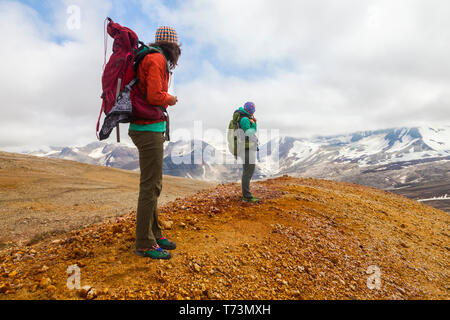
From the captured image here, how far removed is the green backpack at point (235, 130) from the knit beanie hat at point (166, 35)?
3.51 meters

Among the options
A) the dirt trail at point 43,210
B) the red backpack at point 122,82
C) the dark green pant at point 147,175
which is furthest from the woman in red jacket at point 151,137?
the dirt trail at point 43,210

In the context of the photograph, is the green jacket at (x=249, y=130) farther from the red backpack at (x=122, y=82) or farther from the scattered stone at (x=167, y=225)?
the red backpack at (x=122, y=82)

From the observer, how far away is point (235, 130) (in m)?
7.55

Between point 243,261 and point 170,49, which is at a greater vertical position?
point 170,49

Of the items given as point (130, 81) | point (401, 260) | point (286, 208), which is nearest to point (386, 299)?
point (401, 260)

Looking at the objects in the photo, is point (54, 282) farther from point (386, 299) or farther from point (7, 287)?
point (386, 299)

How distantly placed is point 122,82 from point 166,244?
2.84 metres

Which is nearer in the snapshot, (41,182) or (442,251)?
(442,251)

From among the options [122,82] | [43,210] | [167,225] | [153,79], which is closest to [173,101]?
[153,79]

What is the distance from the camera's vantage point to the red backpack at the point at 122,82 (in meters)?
3.78

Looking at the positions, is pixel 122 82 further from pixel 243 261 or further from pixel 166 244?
pixel 243 261

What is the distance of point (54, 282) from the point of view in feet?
11.3

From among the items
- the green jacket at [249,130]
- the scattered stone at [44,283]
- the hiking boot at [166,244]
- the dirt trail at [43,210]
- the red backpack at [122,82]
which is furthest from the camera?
the dirt trail at [43,210]

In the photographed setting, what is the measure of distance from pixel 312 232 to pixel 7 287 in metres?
5.64
